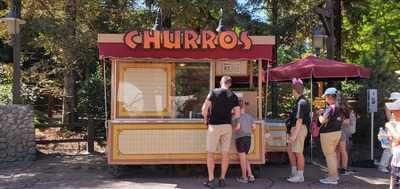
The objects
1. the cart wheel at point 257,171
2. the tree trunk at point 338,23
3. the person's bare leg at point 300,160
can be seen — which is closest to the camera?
the person's bare leg at point 300,160

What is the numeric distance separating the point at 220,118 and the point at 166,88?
150 centimetres

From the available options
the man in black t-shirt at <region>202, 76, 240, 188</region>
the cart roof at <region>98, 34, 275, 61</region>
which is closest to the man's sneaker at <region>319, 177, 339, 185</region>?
the man in black t-shirt at <region>202, 76, 240, 188</region>

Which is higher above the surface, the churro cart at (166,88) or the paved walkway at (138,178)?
the churro cart at (166,88)

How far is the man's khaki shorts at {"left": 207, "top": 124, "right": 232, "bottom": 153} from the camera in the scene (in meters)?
9.71

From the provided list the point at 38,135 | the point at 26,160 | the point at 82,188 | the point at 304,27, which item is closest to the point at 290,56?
the point at 304,27

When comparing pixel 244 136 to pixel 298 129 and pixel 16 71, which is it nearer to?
pixel 298 129

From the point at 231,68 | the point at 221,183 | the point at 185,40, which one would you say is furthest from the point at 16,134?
the point at 221,183

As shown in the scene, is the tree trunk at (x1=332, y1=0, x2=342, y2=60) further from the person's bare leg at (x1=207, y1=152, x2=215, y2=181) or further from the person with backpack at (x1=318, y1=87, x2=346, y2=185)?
the person's bare leg at (x1=207, y1=152, x2=215, y2=181)

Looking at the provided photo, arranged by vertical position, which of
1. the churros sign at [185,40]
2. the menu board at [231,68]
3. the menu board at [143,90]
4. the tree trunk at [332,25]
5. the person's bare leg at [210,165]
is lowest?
the person's bare leg at [210,165]

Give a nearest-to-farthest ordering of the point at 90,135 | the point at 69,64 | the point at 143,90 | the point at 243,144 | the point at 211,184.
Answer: the point at 211,184 → the point at 243,144 → the point at 143,90 → the point at 90,135 → the point at 69,64

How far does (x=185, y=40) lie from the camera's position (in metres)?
10.3

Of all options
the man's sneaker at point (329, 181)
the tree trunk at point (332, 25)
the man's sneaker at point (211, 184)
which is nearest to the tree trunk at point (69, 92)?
the tree trunk at point (332, 25)

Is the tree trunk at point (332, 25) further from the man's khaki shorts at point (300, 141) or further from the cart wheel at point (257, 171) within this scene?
the man's khaki shorts at point (300, 141)

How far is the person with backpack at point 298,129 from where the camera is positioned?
389 inches
